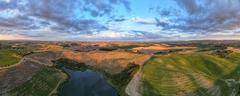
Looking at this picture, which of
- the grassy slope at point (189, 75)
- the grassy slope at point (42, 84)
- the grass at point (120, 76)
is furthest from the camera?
the grass at point (120, 76)

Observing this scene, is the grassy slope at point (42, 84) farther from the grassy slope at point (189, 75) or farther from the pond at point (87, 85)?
the grassy slope at point (189, 75)

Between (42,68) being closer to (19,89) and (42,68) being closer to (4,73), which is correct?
(4,73)

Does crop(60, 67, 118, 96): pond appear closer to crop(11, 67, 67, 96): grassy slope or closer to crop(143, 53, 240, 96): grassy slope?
crop(11, 67, 67, 96): grassy slope

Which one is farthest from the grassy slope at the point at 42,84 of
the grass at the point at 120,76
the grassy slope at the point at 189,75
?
the grassy slope at the point at 189,75

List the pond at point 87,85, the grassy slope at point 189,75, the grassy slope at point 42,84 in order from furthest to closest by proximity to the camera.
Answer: the pond at point 87,85 < the grassy slope at point 42,84 < the grassy slope at point 189,75

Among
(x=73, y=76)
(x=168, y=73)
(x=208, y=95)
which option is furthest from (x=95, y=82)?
(x=208, y=95)

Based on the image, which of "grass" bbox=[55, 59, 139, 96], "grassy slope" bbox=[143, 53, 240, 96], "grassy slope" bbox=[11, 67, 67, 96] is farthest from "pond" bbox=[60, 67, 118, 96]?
"grassy slope" bbox=[143, 53, 240, 96]

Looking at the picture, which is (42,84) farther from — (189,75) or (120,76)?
(189,75)
